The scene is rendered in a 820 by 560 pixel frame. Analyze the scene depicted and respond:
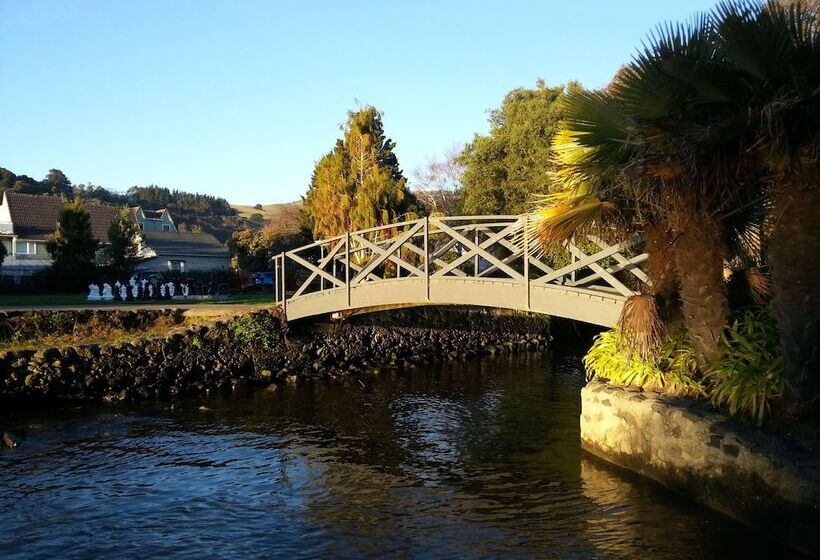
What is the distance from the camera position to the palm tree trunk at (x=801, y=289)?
26.8 ft

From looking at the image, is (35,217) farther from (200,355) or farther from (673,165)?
(673,165)

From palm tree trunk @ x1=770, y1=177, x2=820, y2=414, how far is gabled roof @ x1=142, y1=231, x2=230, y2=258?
50.3 m

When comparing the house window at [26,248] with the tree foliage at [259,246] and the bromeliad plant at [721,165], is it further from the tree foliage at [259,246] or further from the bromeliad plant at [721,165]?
the bromeliad plant at [721,165]

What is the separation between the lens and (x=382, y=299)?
61.2ft

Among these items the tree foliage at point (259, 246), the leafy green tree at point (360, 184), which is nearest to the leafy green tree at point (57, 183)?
the tree foliage at point (259, 246)

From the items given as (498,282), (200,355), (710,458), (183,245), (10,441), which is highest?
(183,245)

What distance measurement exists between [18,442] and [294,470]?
214 inches

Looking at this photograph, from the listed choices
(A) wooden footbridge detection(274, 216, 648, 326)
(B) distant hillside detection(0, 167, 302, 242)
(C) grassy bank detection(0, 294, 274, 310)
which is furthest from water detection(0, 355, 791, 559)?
(B) distant hillside detection(0, 167, 302, 242)

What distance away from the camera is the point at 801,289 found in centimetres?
827

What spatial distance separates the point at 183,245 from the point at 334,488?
4986 centimetres

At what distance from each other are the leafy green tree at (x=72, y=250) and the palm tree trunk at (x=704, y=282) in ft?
112

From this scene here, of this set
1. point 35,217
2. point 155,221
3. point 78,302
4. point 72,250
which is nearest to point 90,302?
point 78,302

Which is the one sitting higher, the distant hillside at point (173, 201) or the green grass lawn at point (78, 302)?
the distant hillside at point (173, 201)

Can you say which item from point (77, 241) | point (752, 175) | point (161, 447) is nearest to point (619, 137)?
point (752, 175)
